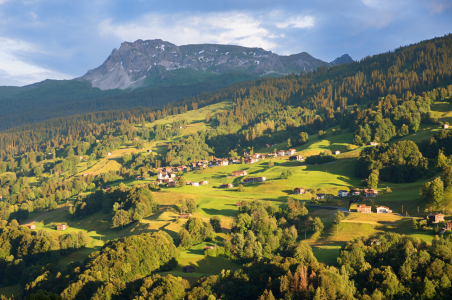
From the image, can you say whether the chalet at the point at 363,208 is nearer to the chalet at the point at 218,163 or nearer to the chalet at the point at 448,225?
the chalet at the point at 448,225

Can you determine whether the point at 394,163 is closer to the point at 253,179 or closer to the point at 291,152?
the point at 253,179

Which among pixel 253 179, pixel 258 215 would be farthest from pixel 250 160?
pixel 258 215

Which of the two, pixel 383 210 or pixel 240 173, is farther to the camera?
pixel 240 173

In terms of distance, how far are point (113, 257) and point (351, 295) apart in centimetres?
3291

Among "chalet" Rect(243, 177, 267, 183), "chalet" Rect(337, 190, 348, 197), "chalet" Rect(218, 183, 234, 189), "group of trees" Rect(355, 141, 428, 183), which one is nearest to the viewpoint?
"chalet" Rect(337, 190, 348, 197)

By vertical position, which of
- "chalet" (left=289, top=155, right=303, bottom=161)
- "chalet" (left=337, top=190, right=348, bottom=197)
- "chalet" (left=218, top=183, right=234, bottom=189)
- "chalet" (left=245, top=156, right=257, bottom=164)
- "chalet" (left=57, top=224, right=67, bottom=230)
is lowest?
"chalet" (left=57, top=224, right=67, bottom=230)

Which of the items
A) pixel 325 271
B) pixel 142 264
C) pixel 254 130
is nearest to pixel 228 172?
pixel 254 130

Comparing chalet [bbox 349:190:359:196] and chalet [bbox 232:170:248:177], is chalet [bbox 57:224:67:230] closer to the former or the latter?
chalet [bbox 232:170:248:177]

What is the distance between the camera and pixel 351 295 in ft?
118

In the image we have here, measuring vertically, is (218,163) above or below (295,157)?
below

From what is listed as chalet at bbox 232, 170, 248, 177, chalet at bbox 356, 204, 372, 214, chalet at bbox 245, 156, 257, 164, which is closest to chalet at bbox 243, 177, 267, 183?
chalet at bbox 232, 170, 248, 177

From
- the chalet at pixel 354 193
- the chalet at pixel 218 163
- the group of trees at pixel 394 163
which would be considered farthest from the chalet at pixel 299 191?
the chalet at pixel 218 163

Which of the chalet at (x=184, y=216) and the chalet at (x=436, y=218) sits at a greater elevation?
the chalet at (x=436, y=218)

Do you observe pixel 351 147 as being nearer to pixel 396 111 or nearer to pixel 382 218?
pixel 396 111
